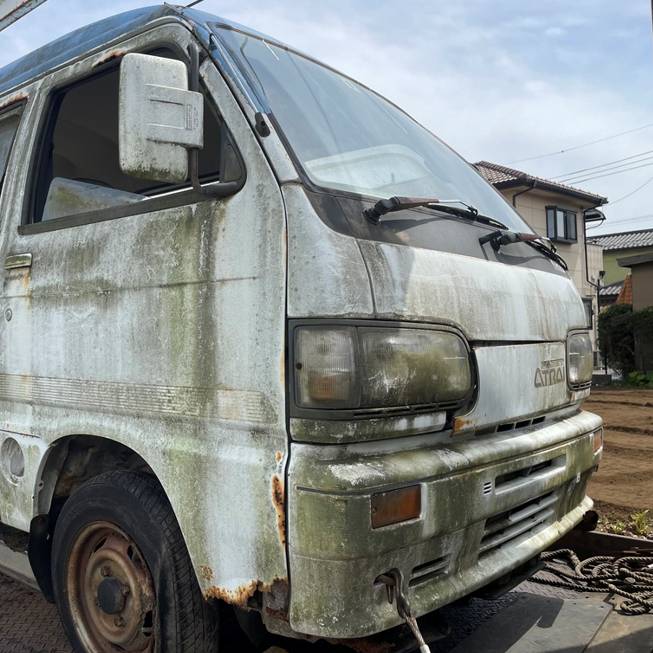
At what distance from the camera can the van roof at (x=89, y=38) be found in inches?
93.7

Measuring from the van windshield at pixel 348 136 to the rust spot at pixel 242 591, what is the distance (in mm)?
1197

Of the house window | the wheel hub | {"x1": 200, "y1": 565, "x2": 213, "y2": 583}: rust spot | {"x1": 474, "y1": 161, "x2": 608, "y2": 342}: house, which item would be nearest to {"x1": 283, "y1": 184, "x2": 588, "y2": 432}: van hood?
{"x1": 200, "y1": 565, "x2": 213, "y2": 583}: rust spot

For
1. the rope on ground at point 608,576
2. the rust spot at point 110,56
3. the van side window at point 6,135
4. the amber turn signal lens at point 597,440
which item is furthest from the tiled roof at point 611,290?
the rust spot at point 110,56

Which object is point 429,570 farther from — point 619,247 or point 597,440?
point 619,247

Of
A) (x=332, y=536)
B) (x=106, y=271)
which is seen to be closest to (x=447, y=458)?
(x=332, y=536)

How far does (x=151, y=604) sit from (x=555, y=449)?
1577 millimetres

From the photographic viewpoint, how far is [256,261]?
1987mm

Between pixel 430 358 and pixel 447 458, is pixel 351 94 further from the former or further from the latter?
pixel 447 458

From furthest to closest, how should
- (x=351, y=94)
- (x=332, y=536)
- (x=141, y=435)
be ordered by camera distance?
(x=351, y=94)
(x=141, y=435)
(x=332, y=536)

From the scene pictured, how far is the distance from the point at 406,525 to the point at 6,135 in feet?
8.25

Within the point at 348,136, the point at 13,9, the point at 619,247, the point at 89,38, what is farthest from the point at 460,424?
the point at 619,247

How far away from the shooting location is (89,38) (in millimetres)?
2760

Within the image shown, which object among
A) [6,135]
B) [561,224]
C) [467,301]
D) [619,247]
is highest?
[619,247]

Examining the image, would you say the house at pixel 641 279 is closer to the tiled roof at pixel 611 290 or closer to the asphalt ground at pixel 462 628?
the asphalt ground at pixel 462 628
